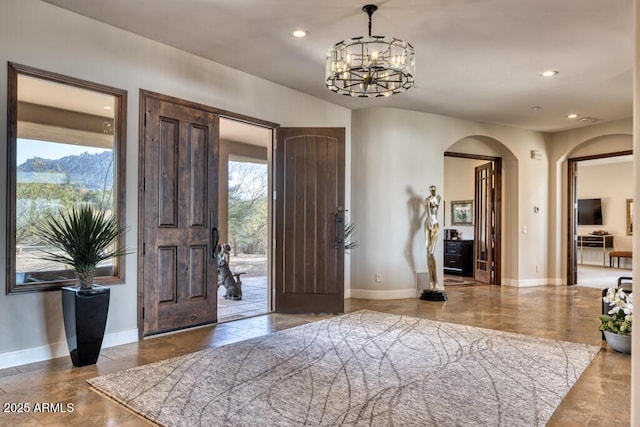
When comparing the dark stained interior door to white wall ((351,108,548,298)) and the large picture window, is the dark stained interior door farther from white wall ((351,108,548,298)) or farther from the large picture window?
the large picture window

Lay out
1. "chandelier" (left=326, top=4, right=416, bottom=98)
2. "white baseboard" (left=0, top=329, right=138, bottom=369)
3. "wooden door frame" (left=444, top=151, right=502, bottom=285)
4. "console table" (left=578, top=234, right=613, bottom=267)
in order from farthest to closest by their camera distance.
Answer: "console table" (left=578, top=234, right=613, bottom=267) → "wooden door frame" (left=444, top=151, right=502, bottom=285) → "chandelier" (left=326, top=4, right=416, bottom=98) → "white baseboard" (left=0, top=329, right=138, bottom=369)

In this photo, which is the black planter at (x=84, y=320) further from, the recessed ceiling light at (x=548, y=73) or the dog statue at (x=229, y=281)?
the recessed ceiling light at (x=548, y=73)

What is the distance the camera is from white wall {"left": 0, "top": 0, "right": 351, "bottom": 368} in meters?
3.35

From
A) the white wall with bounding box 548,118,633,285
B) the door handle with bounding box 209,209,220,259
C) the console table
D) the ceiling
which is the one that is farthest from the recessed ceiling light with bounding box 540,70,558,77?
the console table

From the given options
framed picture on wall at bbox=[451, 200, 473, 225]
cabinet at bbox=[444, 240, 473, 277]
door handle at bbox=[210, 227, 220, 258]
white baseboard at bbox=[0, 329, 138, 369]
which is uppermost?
framed picture on wall at bbox=[451, 200, 473, 225]

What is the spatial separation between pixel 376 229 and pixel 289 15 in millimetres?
3793

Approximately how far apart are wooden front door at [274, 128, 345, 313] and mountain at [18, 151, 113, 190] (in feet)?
6.89

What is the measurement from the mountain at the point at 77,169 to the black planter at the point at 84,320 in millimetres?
971

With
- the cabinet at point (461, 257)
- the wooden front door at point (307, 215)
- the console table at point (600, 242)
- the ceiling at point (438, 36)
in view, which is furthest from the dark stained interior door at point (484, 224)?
the console table at point (600, 242)

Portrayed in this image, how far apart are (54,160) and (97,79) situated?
82 cm

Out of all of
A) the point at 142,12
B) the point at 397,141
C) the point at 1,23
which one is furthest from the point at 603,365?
the point at 1,23

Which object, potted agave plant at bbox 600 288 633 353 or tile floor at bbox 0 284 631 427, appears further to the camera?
potted agave plant at bbox 600 288 633 353

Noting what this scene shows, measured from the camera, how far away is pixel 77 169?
386cm

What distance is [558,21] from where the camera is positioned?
3.81 meters
